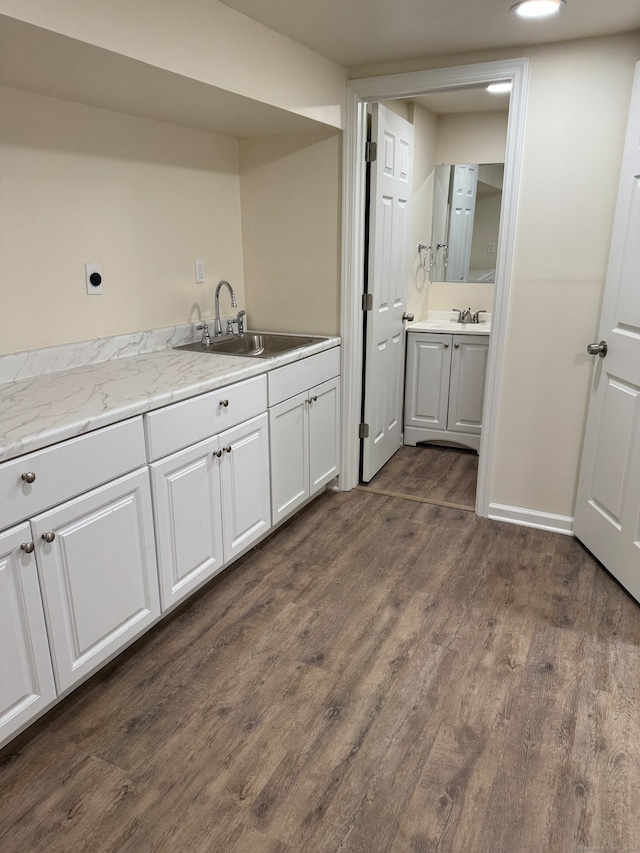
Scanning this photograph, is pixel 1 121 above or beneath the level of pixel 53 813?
above

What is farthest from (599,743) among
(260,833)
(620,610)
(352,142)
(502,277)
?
(352,142)

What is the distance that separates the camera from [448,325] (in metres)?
4.29

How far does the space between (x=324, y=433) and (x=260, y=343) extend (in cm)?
62

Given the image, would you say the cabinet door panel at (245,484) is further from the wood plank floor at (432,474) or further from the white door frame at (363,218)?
the wood plank floor at (432,474)

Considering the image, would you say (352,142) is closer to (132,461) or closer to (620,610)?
(132,461)

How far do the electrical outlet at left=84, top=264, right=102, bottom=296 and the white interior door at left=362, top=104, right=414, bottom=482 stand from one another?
1.43m

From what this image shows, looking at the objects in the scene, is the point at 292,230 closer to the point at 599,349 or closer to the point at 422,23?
the point at 422,23

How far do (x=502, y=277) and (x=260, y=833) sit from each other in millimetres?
2443

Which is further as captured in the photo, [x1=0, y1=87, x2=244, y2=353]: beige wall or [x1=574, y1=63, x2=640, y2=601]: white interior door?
[x1=574, y1=63, x2=640, y2=601]: white interior door

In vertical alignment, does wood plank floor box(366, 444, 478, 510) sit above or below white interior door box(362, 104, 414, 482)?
below

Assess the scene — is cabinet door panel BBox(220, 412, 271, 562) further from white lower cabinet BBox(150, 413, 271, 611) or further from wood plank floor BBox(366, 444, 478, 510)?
wood plank floor BBox(366, 444, 478, 510)

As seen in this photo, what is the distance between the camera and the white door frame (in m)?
2.71

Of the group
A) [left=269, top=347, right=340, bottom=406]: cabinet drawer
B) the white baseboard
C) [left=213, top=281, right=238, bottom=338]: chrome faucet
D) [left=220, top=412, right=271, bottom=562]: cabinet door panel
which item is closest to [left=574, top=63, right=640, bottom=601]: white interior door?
the white baseboard

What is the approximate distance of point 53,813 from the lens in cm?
153
